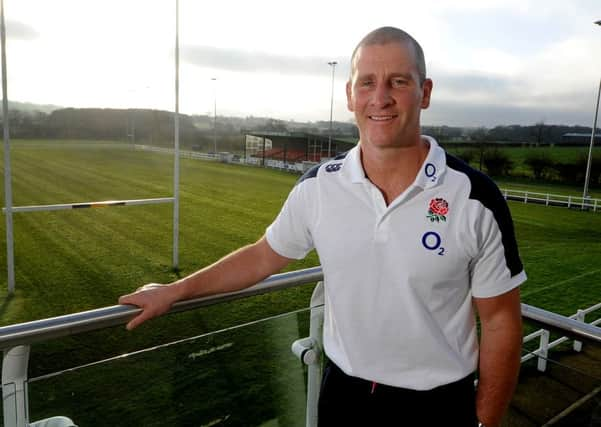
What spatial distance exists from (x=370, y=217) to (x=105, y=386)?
0.84 metres

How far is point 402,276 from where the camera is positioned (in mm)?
1275

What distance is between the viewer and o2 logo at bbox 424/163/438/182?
4.24 feet

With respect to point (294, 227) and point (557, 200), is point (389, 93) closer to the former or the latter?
point (294, 227)

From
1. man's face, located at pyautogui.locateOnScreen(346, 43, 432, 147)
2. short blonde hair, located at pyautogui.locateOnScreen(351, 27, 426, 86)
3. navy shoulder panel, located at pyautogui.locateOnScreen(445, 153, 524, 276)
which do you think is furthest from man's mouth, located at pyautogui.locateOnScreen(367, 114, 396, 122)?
Result: navy shoulder panel, located at pyautogui.locateOnScreen(445, 153, 524, 276)

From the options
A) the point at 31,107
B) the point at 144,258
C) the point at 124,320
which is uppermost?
the point at 31,107

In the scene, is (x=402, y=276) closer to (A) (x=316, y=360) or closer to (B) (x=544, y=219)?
(A) (x=316, y=360)

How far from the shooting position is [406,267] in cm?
127

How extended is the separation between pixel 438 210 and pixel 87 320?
3.10ft

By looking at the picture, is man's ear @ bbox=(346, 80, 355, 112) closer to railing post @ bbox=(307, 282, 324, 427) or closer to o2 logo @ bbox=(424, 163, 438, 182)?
o2 logo @ bbox=(424, 163, 438, 182)

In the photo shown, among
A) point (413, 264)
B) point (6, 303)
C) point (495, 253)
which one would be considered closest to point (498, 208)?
point (495, 253)

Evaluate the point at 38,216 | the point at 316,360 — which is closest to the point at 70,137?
the point at 316,360

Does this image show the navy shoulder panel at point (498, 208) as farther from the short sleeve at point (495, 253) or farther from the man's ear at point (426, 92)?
the man's ear at point (426, 92)

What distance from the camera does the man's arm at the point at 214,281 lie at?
1422mm

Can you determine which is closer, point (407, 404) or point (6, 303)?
point (407, 404)
